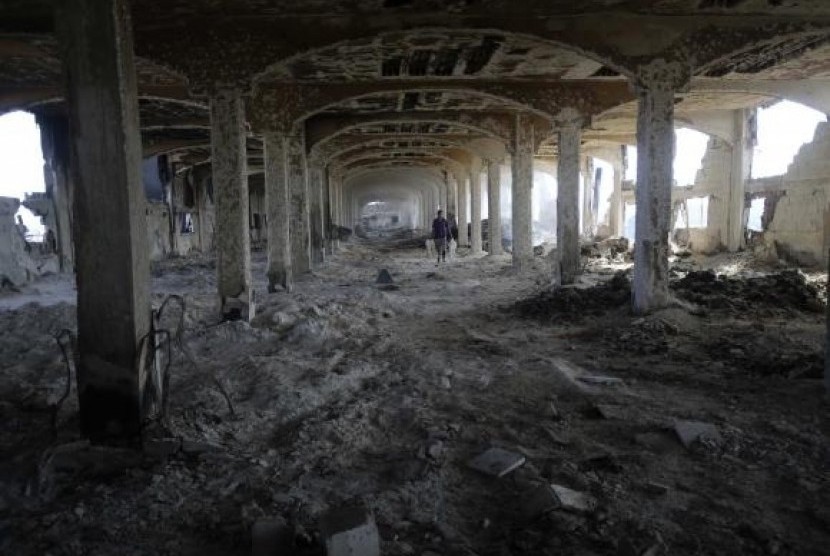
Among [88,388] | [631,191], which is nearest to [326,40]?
[88,388]

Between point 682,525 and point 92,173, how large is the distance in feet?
13.5

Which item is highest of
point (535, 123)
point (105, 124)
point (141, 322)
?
point (535, 123)

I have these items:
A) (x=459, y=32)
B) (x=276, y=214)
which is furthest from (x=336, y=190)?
(x=459, y=32)

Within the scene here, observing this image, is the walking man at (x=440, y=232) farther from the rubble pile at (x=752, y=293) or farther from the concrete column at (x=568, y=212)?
the rubble pile at (x=752, y=293)

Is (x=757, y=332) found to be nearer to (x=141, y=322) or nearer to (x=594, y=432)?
(x=594, y=432)

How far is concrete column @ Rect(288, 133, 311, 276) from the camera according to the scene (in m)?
15.2

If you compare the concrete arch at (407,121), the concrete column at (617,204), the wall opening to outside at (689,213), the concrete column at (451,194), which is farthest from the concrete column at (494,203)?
the concrete column at (451,194)

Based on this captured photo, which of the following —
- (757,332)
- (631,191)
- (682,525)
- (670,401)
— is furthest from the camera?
(631,191)

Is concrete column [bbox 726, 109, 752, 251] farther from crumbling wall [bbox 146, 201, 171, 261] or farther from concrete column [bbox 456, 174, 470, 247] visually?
crumbling wall [bbox 146, 201, 171, 261]

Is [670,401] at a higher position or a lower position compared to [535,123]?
lower

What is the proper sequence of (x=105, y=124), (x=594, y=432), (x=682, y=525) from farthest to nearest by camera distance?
(x=594, y=432)
(x=105, y=124)
(x=682, y=525)

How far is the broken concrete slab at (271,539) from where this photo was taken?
304 cm

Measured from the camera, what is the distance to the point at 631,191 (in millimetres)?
25609

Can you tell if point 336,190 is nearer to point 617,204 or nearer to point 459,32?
point 617,204
